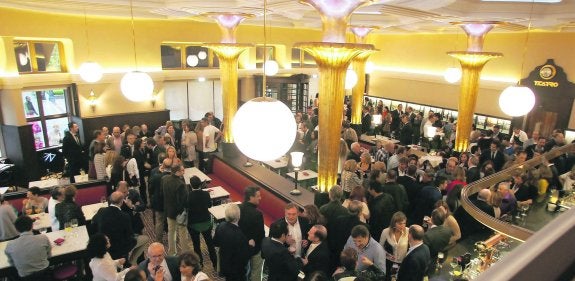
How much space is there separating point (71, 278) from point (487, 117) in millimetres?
12927

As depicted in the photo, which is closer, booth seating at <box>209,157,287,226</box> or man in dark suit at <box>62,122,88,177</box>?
booth seating at <box>209,157,287,226</box>

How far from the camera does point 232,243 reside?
418 centimetres

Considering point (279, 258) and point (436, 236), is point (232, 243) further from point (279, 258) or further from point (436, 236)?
point (436, 236)

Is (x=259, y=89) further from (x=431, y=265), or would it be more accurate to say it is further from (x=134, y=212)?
(x=431, y=265)

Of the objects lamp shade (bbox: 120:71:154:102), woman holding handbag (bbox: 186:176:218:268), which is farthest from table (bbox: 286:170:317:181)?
lamp shade (bbox: 120:71:154:102)

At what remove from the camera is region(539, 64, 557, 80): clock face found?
11.2m

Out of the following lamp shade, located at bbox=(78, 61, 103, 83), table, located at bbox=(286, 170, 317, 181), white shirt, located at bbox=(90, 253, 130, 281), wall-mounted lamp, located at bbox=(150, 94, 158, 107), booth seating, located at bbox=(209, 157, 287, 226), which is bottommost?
booth seating, located at bbox=(209, 157, 287, 226)

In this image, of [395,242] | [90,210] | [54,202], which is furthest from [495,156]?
[54,202]

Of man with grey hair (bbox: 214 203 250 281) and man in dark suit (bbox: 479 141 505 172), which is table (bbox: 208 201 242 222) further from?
man in dark suit (bbox: 479 141 505 172)

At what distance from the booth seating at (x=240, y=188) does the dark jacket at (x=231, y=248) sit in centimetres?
189

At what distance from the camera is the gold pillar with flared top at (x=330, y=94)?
5.35m

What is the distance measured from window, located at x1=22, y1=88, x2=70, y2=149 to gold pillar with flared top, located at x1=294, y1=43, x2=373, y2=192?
801 cm

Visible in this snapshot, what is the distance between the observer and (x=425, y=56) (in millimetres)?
15320

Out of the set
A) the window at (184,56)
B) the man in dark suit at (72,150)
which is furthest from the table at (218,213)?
the window at (184,56)
